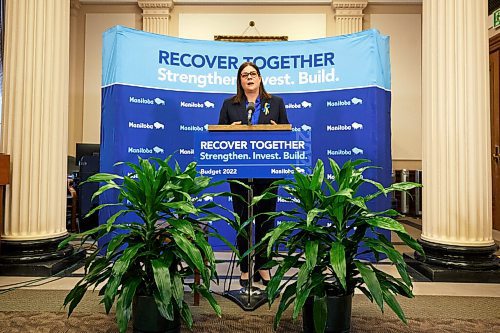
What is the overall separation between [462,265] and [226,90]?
2.53 meters

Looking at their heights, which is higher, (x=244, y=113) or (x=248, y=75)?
(x=248, y=75)

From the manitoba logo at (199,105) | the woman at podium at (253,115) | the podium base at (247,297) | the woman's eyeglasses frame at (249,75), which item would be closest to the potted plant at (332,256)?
the podium base at (247,297)

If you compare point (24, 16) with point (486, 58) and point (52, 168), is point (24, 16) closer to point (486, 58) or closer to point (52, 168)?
point (52, 168)

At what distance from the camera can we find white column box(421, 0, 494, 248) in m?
2.92

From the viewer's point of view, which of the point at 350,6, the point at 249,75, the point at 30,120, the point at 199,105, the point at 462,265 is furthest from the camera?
the point at 350,6

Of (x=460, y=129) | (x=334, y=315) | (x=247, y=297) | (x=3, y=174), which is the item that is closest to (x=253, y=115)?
(x=247, y=297)

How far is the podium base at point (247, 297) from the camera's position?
7.20ft

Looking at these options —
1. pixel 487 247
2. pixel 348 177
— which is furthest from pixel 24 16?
pixel 487 247

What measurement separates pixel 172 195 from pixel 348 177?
2.76ft

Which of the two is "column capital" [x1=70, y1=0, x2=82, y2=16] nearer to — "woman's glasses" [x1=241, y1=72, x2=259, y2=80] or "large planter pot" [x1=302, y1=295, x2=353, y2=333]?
"woman's glasses" [x1=241, y1=72, x2=259, y2=80]

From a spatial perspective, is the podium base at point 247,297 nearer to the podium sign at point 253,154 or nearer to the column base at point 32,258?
the podium sign at point 253,154

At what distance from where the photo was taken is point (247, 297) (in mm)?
2326

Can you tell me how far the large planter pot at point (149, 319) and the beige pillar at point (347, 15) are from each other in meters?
7.11

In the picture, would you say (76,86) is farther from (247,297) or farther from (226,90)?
(247,297)
